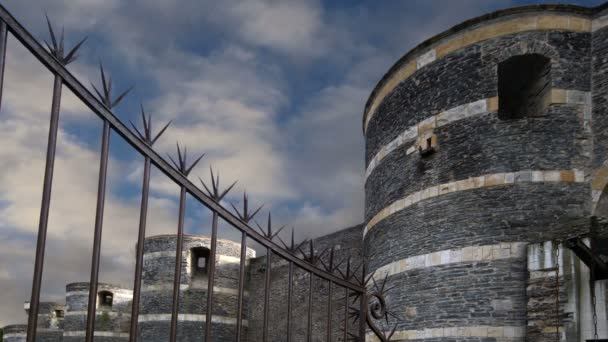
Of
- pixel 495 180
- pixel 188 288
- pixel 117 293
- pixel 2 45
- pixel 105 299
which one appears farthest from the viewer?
pixel 105 299

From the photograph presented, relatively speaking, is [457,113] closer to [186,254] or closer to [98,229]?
[98,229]

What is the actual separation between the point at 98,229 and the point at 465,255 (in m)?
7.37

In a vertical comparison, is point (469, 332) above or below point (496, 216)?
below

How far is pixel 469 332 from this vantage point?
379 inches

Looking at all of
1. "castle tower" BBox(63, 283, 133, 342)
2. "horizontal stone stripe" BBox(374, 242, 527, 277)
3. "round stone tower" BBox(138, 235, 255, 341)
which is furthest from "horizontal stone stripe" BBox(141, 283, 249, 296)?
"horizontal stone stripe" BBox(374, 242, 527, 277)

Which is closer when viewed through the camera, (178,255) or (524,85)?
(178,255)

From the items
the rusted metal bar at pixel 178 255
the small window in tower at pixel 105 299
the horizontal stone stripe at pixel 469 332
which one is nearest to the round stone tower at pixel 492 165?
the horizontal stone stripe at pixel 469 332

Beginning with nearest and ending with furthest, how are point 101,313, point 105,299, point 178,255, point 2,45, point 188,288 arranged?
point 2,45
point 178,255
point 188,288
point 101,313
point 105,299

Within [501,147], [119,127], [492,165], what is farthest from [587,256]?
[119,127]

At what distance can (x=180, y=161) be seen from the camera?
13.7 feet

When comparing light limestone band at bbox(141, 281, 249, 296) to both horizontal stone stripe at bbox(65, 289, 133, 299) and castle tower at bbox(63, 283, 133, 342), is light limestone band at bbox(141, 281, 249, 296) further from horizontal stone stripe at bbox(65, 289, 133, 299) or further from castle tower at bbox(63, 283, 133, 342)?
horizontal stone stripe at bbox(65, 289, 133, 299)

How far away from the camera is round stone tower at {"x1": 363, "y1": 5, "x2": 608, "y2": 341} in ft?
31.3

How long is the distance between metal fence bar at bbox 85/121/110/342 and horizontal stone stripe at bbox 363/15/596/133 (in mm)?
8136

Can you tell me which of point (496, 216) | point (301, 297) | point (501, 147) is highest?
point (501, 147)
